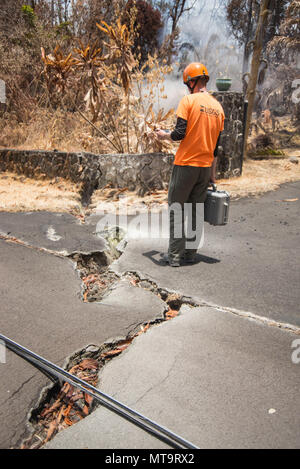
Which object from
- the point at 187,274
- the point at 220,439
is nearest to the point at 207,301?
the point at 187,274

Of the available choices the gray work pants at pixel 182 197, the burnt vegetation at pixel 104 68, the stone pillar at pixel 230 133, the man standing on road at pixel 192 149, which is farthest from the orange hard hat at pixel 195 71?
the stone pillar at pixel 230 133

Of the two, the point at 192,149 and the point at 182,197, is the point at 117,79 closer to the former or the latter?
the point at 192,149

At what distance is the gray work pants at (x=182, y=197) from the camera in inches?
150

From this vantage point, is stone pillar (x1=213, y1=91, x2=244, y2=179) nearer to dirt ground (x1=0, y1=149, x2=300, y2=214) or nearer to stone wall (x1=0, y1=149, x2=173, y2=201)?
dirt ground (x1=0, y1=149, x2=300, y2=214)

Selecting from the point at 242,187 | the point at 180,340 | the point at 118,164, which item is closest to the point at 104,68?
the point at 118,164

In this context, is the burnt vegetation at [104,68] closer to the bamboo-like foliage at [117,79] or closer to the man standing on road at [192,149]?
the bamboo-like foliage at [117,79]

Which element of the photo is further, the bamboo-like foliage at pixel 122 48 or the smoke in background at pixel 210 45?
the smoke in background at pixel 210 45

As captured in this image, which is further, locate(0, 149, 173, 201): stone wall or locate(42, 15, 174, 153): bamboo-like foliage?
locate(0, 149, 173, 201): stone wall

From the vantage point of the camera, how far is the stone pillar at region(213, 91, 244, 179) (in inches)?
312

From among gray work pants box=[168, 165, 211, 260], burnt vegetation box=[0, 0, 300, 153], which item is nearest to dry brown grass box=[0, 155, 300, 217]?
burnt vegetation box=[0, 0, 300, 153]

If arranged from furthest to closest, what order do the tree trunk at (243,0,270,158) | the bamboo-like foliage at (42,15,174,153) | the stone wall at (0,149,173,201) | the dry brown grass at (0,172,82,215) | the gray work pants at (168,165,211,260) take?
the tree trunk at (243,0,270,158)
the stone wall at (0,149,173,201)
the bamboo-like foliage at (42,15,174,153)
the dry brown grass at (0,172,82,215)
the gray work pants at (168,165,211,260)

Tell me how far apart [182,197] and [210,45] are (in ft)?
53.9

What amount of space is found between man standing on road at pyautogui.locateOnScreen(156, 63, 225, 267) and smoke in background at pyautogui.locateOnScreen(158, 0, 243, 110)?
14108 mm
